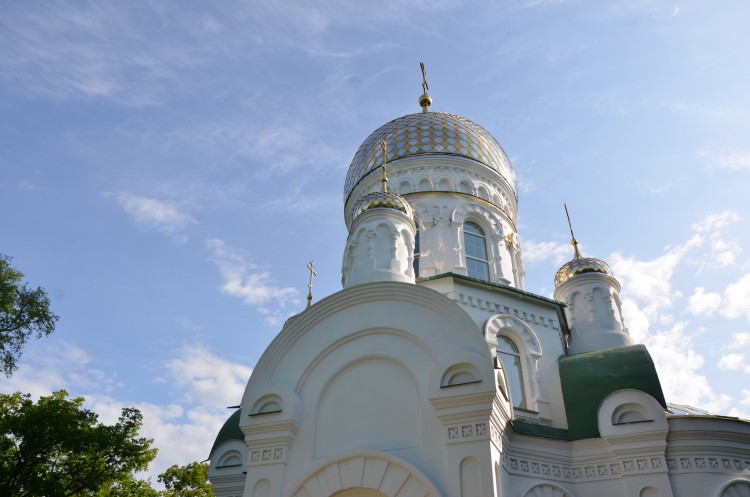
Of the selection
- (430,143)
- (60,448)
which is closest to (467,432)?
(430,143)

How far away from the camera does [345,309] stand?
1024 cm

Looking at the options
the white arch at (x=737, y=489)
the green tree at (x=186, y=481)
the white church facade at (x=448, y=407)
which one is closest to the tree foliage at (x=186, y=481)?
the green tree at (x=186, y=481)

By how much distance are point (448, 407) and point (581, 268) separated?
6.90 meters

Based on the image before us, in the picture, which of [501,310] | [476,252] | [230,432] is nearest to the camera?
[501,310]

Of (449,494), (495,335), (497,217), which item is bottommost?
(449,494)

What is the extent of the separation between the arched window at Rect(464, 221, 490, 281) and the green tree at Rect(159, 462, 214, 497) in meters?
14.7

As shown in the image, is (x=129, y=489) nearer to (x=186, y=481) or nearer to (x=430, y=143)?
(x=186, y=481)

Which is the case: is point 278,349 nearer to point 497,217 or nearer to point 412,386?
point 412,386

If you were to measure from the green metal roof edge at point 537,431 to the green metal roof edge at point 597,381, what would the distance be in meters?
0.15

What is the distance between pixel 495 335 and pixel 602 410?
259cm

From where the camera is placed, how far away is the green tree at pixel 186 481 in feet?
73.4

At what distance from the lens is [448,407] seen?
8.30m

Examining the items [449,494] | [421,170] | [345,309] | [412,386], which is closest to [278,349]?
[345,309]

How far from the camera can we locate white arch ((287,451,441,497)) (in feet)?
26.3
